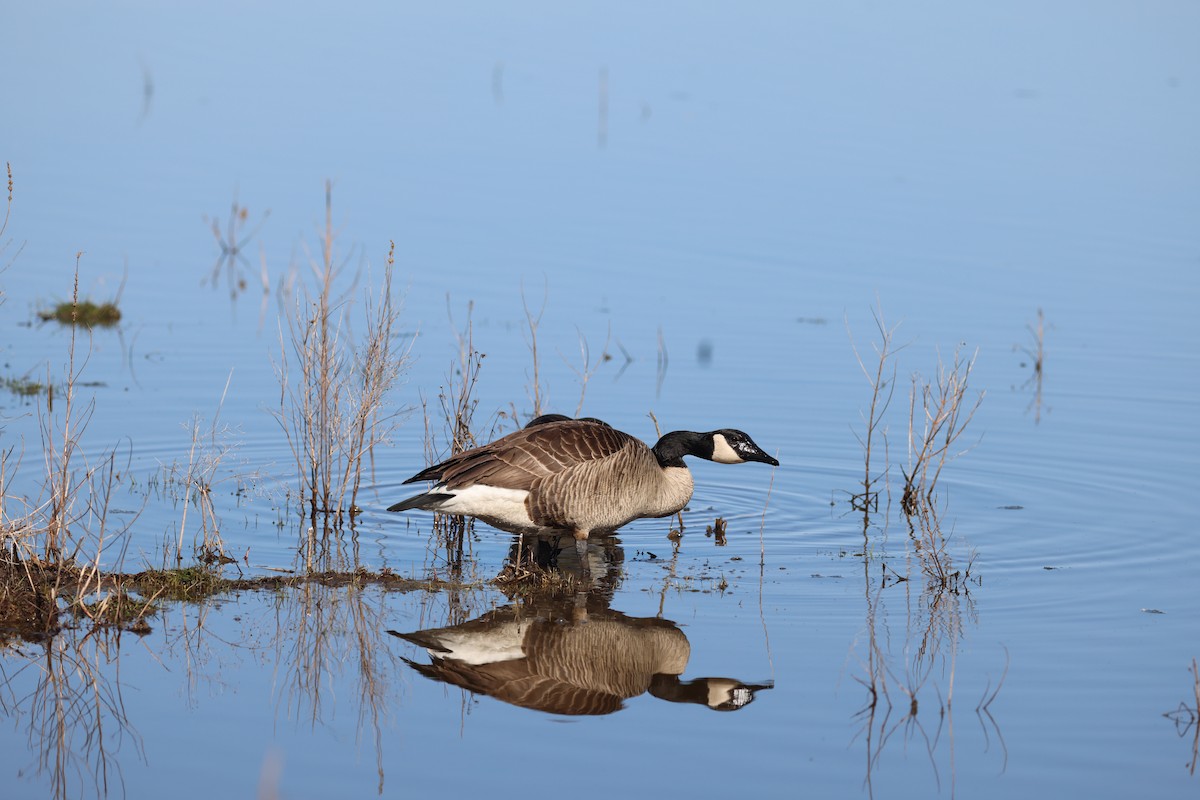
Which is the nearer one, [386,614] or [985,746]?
[985,746]

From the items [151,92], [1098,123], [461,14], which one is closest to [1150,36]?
[1098,123]

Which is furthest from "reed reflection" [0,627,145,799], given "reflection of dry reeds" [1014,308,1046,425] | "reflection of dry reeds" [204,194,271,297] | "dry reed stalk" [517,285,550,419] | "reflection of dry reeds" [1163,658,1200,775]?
"reflection of dry reeds" [204,194,271,297]

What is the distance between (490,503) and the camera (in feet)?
33.0

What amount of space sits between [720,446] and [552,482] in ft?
6.32

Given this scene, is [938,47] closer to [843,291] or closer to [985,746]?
[843,291]

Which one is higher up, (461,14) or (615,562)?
(461,14)

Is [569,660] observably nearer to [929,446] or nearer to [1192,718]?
[1192,718]

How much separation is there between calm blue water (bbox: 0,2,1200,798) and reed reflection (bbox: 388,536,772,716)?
0.15 m

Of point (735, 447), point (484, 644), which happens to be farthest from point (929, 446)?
point (484, 644)

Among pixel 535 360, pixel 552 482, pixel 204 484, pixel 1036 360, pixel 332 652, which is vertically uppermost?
pixel 1036 360

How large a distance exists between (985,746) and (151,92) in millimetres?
24916

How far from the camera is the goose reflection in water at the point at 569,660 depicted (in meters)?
8.07

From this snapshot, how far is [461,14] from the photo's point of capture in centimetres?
4009

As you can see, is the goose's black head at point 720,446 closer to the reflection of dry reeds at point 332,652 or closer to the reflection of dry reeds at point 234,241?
the reflection of dry reeds at point 332,652
